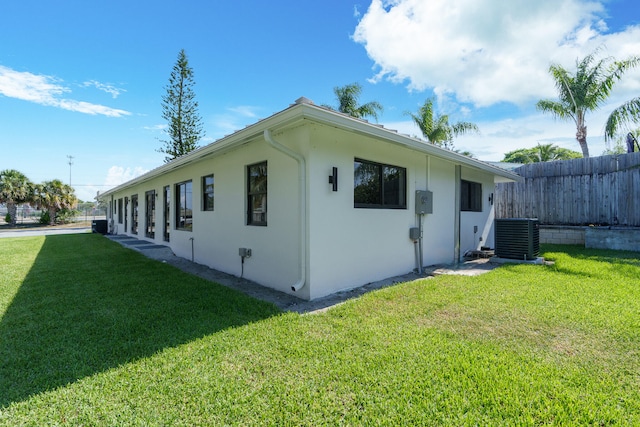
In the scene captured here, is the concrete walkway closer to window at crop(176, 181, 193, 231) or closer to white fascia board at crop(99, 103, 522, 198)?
window at crop(176, 181, 193, 231)

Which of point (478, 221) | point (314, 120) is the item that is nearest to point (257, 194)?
point (314, 120)

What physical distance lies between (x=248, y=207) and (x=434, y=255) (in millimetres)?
4365

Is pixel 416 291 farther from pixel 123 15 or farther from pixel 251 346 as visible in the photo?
pixel 123 15

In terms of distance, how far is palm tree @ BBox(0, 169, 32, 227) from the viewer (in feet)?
79.4

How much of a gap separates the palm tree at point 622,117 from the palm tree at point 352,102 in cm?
1003

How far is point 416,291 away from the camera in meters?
4.79

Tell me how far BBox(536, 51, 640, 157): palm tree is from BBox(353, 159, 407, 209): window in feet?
44.0

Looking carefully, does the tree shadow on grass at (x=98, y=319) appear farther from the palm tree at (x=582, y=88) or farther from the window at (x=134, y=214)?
the palm tree at (x=582, y=88)

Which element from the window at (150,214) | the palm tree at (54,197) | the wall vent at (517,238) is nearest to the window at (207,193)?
the window at (150,214)

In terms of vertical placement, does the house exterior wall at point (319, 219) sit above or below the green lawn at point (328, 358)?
above

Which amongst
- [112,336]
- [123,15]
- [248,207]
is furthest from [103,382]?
[123,15]

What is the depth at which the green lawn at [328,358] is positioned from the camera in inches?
78.3

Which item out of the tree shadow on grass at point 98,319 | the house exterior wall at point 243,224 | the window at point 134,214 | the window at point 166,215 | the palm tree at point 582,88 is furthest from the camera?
the window at point 134,214

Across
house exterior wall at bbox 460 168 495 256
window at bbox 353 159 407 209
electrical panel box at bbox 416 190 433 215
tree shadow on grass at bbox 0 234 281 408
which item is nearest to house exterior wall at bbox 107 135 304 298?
tree shadow on grass at bbox 0 234 281 408
